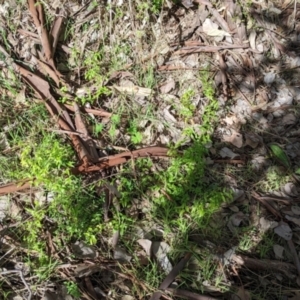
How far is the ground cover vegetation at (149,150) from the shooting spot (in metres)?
2.60

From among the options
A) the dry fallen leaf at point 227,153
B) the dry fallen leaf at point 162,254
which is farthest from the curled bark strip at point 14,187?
the dry fallen leaf at point 227,153

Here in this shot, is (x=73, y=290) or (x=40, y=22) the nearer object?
(x=73, y=290)

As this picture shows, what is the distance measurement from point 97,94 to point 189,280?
1.38 m

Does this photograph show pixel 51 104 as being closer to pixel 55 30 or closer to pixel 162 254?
pixel 55 30

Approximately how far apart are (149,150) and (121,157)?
0.19 m

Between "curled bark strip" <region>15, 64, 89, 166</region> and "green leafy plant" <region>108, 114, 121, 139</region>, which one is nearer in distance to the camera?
"curled bark strip" <region>15, 64, 89, 166</region>

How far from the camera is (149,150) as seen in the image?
2.92 metres

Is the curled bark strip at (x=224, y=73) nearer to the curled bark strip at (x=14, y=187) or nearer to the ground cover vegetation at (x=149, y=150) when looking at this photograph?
the ground cover vegetation at (x=149, y=150)

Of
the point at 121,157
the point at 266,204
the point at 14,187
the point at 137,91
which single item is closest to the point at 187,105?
the point at 137,91

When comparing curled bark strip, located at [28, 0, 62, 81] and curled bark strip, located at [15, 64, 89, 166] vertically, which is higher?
curled bark strip, located at [28, 0, 62, 81]

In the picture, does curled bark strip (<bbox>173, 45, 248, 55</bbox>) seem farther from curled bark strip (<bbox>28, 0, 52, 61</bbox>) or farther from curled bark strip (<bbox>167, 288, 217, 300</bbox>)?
curled bark strip (<bbox>167, 288, 217, 300</bbox>)

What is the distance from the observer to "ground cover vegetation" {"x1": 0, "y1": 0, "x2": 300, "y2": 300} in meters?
2.60

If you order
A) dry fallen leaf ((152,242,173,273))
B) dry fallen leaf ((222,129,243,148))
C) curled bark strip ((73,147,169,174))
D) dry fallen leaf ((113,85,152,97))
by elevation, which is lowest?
dry fallen leaf ((152,242,173,273))

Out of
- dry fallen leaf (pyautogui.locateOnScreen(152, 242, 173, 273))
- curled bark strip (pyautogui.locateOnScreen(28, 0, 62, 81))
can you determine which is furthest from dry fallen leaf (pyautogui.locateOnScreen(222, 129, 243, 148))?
curled bark strip (pyautogui.locateOnScreen(28, 0, 62, 81))
